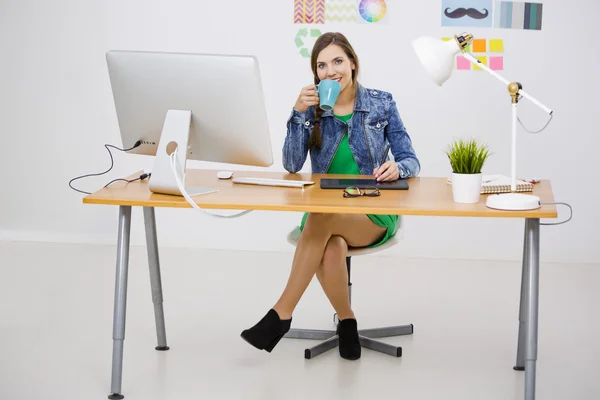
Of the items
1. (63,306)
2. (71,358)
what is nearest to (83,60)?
(63,306)

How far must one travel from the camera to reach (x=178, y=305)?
3.59 m

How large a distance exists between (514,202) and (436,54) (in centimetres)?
47

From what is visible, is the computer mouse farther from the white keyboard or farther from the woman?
the woman

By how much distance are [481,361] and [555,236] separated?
1647mm

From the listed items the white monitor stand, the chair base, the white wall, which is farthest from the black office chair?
the white wall

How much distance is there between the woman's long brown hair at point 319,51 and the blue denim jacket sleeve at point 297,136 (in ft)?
0.07

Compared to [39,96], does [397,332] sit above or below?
below

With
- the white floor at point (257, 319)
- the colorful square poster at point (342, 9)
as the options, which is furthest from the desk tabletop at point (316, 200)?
the colorful square poster at point (342, 9)

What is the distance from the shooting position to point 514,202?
2.24m

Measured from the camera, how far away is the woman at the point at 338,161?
9.08 feet

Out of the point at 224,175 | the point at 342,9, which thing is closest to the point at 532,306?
the point at 224,175

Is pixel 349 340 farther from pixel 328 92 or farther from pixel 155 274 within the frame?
pixel 328 92

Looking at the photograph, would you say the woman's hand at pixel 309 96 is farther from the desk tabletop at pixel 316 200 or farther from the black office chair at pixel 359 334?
the black office chair at pixel 359 334

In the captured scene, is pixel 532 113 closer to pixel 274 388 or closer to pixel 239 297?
pixel 239 297
